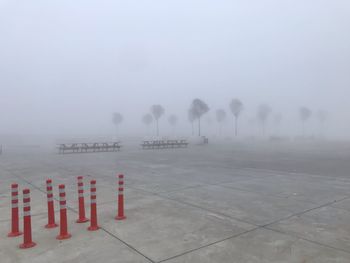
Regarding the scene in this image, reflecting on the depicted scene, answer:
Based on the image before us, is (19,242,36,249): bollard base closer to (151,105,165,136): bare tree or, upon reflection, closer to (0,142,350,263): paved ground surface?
(0,142,350,263): paved ground surface

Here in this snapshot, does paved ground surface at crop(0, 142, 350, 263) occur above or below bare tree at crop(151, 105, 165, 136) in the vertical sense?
below

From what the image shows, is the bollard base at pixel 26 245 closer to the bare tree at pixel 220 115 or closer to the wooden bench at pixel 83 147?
the wooden bench at pixel 83 147

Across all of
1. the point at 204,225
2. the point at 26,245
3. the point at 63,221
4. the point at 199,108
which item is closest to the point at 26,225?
the point at 26,245

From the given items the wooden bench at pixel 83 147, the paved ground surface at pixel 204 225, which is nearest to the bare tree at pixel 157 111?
the wooden bench at pixel 83 147

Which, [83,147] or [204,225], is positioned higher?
[83,147]

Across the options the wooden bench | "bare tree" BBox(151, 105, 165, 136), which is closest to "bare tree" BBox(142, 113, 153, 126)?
"bare tree" BBox(151, 105, 165, 136)

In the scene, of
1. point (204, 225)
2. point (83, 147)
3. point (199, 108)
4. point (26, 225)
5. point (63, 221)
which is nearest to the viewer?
point (26, 225)

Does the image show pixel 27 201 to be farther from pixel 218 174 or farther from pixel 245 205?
pixel 218 174

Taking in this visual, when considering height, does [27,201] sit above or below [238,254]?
above

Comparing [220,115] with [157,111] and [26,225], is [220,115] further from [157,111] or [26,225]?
[26,225]

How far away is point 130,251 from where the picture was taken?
4.95 metres

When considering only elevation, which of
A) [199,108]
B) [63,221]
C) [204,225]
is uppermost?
[199,108]

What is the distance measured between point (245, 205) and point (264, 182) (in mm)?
Result: 3785

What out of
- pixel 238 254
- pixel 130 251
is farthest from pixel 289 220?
pixel 130 251
